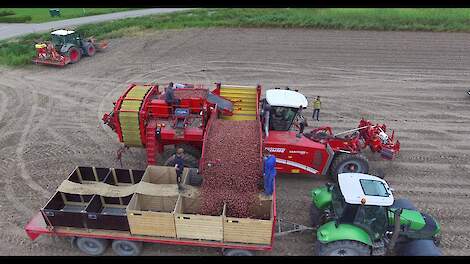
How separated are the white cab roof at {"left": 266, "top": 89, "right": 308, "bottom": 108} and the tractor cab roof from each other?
2.74 meters

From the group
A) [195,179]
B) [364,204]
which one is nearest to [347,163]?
[364,204]

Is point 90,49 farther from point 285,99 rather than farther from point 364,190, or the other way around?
point 364,190

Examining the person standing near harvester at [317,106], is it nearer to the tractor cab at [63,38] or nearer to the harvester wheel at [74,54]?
the harvester wheel at [74,54]

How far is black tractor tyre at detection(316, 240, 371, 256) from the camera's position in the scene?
7.43 m

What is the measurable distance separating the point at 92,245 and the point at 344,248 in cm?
528

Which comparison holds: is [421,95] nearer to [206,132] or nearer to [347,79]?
[347,79]

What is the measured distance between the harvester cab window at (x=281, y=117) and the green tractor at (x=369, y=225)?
2.68 meters

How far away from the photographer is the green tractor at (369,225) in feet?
24.2

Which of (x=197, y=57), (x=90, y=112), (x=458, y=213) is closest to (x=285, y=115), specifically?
(x=458, y=213)

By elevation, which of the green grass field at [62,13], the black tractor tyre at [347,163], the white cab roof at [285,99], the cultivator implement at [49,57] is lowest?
the black tractor tyre at [347,163]

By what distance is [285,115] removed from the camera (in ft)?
34.0

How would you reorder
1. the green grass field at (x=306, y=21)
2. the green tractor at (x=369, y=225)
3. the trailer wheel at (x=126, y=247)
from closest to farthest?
the green tractor at (x=369, y=225)
the trailer wheel at (x=126, y=247)
the green grass field at (x=306, y=21)

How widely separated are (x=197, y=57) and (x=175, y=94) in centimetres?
1021

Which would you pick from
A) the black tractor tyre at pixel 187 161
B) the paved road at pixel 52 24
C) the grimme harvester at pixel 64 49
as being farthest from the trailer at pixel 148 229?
the paved road at pixel 52 24
